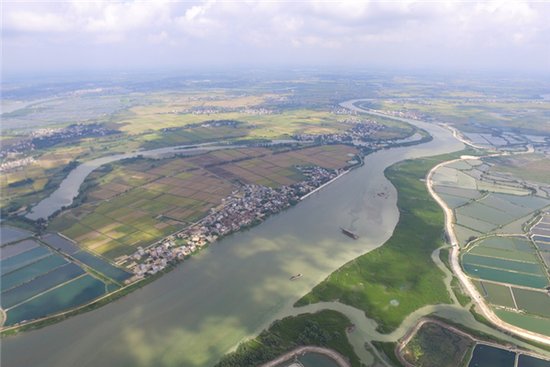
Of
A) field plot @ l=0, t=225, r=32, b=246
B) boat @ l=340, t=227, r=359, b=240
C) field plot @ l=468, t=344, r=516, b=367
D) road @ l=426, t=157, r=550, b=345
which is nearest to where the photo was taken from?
field plot @ l=468, t=344, r=516, b=367

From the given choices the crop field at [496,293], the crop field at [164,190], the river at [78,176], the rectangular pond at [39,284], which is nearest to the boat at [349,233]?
the crop field at [496,293]

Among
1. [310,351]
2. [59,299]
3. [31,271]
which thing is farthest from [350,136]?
[59,299]

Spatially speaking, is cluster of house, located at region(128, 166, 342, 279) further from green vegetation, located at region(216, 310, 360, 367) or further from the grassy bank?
the grassy bank

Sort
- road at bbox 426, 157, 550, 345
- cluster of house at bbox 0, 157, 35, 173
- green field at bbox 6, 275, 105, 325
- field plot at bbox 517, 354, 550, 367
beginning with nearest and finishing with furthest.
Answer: field plot at bbox 517, 354, 550, 367, road at bbox 426, 157, 550, 345, green field at bbox 6, 275, 105, 325, cluster of house at bbox 0, 157, 35, 173

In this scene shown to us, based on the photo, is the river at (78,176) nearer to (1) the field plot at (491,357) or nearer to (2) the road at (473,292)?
(2) the road at (473,292)

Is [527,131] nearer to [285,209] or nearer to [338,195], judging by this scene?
[338,195]

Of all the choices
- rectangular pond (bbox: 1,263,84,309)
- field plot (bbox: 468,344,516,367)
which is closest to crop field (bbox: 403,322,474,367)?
field plot (bbox: 468,344,516,367)

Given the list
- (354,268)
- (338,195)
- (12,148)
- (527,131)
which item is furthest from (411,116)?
(12,148)
